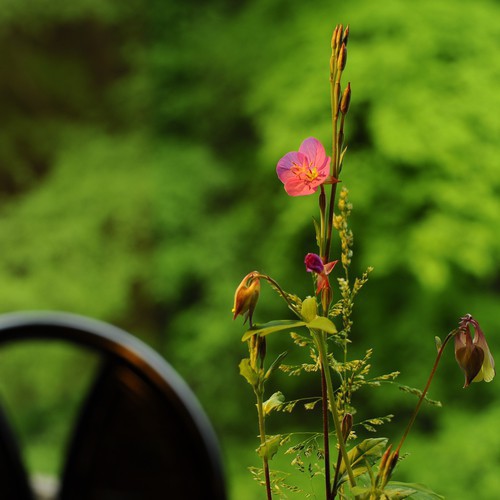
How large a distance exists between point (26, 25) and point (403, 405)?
6.94 ft

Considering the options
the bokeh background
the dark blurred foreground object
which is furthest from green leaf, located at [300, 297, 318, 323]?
the bokeh background

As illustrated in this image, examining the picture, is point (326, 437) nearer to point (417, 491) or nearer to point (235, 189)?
point (417, 491)

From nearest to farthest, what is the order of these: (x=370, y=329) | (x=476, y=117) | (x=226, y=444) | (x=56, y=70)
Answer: (x=476, y=117) → (x=370, y=329) → (x=226, y=444) → (x=56, y=70)

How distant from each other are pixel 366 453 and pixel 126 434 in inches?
23.2

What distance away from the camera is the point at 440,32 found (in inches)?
93.2

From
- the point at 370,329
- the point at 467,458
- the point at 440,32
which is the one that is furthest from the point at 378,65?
the point at 467,458

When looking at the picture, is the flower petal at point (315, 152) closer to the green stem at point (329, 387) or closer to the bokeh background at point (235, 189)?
the green stem at point (329, 387)

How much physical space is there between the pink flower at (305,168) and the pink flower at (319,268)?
0.03 m

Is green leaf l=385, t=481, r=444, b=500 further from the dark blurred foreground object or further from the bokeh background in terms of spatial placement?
the bokeh background

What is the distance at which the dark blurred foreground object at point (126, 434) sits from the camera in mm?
817

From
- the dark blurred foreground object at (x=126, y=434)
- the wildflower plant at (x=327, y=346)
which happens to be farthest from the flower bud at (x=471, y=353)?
the dark blurred foreground object at (x=126, y=434)

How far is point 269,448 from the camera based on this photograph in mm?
302

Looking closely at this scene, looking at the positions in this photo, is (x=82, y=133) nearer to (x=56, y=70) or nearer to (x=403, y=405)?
(x=56, y=70)

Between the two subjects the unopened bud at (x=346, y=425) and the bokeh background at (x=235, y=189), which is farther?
the bokeh background at (x=235, y=189)
